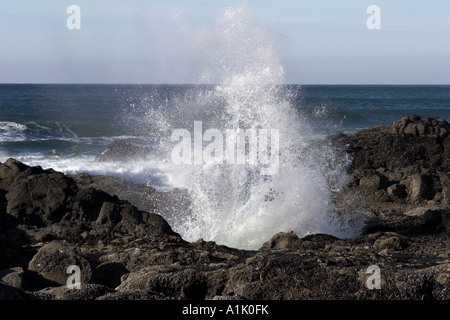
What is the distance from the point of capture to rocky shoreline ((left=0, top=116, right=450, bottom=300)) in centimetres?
480

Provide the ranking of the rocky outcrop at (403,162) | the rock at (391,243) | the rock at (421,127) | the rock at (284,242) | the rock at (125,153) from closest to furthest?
1. the rock at (391,243)
2. the rock at (284,242)
3. the rocky outcrop at (403,162)
4. the rock at (421,127)
5. the rock at (125,153)

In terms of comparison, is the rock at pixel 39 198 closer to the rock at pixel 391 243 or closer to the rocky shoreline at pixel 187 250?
the rocky shoreline at pixel 187 250

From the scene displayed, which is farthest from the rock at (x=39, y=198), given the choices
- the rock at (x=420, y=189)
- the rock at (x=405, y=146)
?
the rock at (x=405, y=146)

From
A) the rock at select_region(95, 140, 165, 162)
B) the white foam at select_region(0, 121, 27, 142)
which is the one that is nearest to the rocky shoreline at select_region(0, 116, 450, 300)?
the rock at select_region(95, 140, 165, 162)

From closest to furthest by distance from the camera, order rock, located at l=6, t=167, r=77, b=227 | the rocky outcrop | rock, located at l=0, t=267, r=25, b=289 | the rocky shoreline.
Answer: the rocky shoreline < rock, located at l=0, t=267, r=25, b=289 < rock, located at l=6, t=167, r=77, b=227 < the rocky outcrop

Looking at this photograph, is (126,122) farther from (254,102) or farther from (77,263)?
(77,263)

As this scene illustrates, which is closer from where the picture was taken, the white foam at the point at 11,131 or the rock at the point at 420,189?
the rock at the point at 420,189

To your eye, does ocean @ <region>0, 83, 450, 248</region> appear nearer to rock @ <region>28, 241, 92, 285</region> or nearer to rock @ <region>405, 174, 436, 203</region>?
rock @ <region>405, 174, 436, 203</region>

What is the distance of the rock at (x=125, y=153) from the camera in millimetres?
17531

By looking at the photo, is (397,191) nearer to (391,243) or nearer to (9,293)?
(391,243)

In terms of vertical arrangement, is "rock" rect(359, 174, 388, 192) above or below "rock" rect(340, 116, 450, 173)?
below

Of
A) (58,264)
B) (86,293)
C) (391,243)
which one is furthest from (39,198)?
(391,243)
